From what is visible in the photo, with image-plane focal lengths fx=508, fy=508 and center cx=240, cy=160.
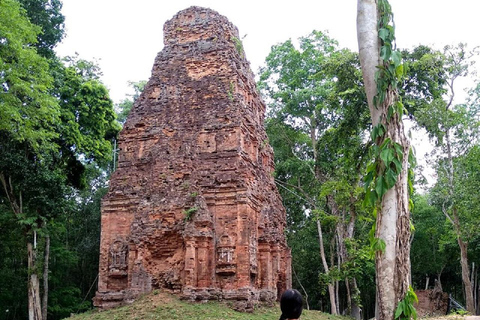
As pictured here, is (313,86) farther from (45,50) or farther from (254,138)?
(45,50)

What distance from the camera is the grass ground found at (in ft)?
39.0

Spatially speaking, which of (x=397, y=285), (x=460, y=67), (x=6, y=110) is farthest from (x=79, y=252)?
(x=397, y=285)

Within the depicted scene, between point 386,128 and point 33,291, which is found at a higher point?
point 386,128

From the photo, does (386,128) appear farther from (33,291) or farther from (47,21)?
(47,21)

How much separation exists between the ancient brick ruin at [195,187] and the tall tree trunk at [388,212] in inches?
353

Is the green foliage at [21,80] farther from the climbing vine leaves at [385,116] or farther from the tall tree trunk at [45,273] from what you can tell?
the climbing vine leaves at [385,116]

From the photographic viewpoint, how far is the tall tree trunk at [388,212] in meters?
4.70

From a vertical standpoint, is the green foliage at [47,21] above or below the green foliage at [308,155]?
above

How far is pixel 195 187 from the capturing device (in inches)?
573

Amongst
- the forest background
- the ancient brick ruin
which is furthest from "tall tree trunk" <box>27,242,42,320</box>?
the ancient brick ruin

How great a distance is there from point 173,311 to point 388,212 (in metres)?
8.40

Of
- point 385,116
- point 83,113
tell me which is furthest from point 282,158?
point 385,116

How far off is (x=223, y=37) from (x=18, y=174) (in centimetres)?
876

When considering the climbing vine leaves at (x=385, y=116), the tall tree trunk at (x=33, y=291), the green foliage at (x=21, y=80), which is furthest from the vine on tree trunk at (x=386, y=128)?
the tall tree trunk at (x=33, y=291)
